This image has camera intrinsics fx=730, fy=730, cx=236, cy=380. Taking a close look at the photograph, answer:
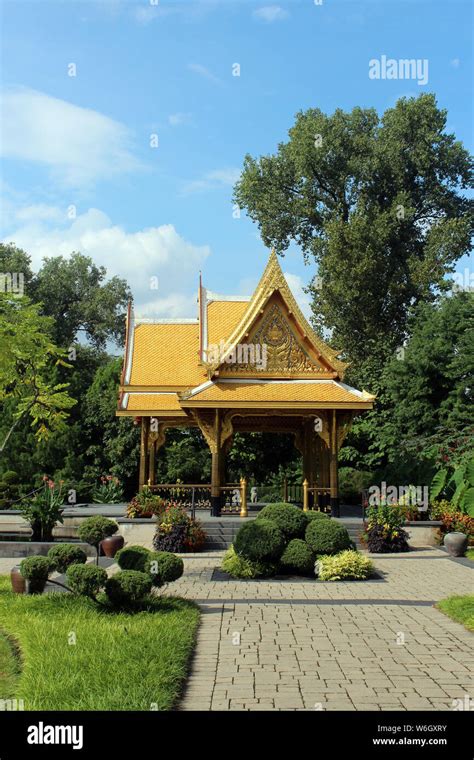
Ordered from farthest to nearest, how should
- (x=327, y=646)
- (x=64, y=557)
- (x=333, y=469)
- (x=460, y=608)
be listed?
(x=333, y=469), (x=64, y=557), (x=460, y=608), (x=327, y=646)

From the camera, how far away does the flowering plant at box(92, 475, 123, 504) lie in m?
29.8

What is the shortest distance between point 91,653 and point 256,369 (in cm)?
1417

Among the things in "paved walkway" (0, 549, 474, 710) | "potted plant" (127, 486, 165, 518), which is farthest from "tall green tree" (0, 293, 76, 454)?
"potted plant" (127, 486, 165, 518)

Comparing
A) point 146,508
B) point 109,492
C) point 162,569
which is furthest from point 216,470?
point 109,492

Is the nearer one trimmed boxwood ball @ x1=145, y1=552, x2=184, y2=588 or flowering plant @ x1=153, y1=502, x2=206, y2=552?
trimmed boxwood ball @ x1=145, y1=552, x2=184, y2=588

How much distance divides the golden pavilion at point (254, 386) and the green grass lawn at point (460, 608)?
342 inches

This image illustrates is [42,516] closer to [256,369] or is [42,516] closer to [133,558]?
[133,558]

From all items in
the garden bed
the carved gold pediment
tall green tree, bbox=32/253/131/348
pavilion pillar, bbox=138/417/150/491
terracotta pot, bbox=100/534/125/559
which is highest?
tall green tree, bbox=32/253/131/348

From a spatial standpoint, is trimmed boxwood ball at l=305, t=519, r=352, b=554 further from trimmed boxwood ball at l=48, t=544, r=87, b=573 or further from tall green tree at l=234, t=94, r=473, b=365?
tall green tree at l=234, t=94, r=473, b=365

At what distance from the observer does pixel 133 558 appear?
10398mm

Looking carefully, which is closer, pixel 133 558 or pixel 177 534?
pixel 133 558

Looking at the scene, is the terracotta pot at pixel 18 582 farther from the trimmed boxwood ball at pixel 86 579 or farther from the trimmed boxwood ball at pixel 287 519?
the trimmed boxwood ball at pixel 287 519

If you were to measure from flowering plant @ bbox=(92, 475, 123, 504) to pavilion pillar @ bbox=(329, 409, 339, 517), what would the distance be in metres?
12.6

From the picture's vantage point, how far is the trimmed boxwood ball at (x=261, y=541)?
43.4 feet
